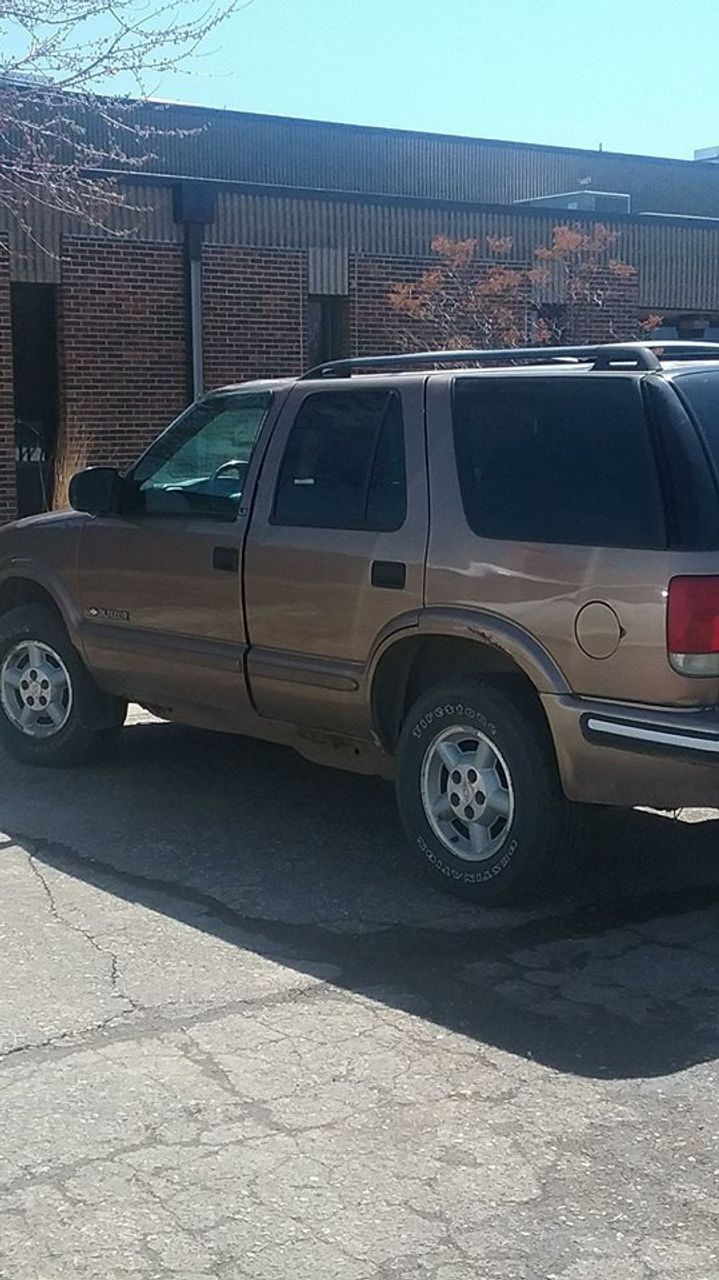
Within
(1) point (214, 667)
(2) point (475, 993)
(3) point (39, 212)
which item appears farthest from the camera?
(3) point (39, 212)

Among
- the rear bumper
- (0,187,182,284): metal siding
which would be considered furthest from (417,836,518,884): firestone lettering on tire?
(0,187,182,284): metal siding

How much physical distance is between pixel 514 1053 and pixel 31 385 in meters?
15.3

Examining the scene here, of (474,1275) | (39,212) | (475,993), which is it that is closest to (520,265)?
(39,212)

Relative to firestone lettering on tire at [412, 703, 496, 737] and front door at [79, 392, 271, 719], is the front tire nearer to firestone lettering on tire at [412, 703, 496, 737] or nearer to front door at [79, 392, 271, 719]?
firestone lettering on tire at [412, 703, 496, 737]

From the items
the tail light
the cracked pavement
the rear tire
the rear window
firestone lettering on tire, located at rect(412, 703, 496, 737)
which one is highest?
the rear window

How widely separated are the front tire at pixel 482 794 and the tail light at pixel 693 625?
715 mm

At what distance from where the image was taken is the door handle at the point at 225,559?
21.7 feet

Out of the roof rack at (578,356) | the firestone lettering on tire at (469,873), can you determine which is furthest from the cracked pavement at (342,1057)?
the roof rack at (578,356)

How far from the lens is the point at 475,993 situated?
16.0 feet

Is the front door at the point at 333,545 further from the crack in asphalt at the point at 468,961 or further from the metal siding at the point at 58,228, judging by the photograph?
the metal siding at the point at 58,228

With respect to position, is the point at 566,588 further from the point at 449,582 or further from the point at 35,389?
the point at 35,389

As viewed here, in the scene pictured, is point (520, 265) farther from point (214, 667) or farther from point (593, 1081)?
point (593, 1081)

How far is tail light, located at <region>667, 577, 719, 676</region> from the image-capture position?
197 inches

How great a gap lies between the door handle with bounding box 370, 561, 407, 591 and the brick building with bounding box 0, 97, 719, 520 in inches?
441
